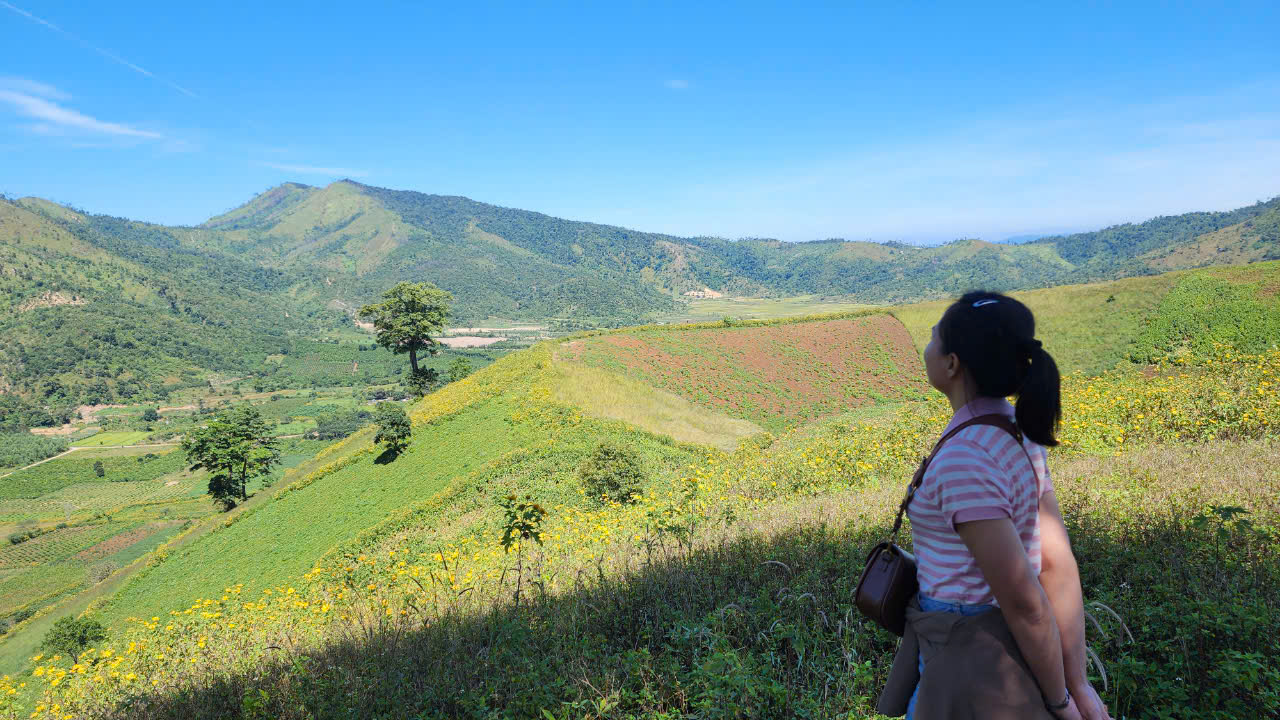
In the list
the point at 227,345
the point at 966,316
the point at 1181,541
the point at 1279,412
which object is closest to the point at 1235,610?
the point at 1181,541

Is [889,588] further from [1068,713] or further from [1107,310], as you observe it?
[1107,310]

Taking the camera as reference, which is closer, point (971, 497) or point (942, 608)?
point (971, 497)

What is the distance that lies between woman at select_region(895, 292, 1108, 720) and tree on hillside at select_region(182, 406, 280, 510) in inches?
1678

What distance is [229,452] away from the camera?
3625cm

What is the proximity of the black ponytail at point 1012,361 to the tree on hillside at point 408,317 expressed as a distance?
34912 millimetres

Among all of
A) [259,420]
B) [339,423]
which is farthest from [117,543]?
[339,423]

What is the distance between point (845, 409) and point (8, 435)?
529 feet

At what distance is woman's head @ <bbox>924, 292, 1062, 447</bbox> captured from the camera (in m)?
1.64

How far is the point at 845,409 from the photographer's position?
28719 mm

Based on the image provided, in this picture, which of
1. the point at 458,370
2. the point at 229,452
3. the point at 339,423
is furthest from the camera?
the point at 339,423

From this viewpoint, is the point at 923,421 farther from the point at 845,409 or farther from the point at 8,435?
the point at 8,435

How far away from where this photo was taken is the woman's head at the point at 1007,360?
164 cm

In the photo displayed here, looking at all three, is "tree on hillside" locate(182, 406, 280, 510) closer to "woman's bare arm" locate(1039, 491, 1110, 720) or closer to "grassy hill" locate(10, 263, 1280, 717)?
"grassy hill" locate(10, 263, 1280, 717)

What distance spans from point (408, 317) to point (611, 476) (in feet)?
82.7
